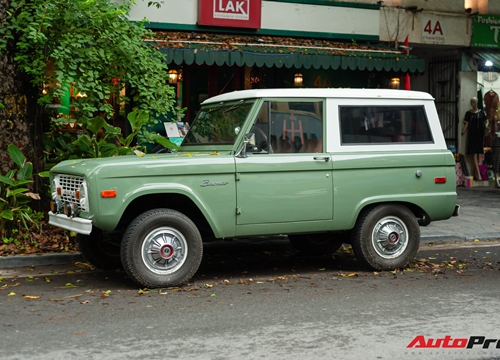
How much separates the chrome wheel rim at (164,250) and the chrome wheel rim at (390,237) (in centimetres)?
219

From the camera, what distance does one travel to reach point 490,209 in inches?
546

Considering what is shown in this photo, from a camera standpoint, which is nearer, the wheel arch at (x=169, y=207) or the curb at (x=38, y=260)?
the wheel arch at (x=169, y=207)

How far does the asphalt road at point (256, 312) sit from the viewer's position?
5.14m

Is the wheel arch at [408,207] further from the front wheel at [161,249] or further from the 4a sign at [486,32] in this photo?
the 4a sign at [486,32]

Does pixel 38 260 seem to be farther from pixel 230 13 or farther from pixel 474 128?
pixel 474 128

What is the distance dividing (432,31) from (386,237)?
1085cm

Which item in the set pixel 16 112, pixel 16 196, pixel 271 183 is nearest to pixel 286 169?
pixel 271 183

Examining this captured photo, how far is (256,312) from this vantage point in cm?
627

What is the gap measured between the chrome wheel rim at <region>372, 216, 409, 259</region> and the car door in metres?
0.68

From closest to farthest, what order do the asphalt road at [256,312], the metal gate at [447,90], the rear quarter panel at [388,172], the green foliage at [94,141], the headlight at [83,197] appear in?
the asphalt road at [256,312], the headlight at [83,197], the rear quarter panel at [388,172], the green foliage at [94,141], the metal gate at [447,90]

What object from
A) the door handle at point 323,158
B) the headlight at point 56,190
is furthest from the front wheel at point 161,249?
the door handle at point 323,158

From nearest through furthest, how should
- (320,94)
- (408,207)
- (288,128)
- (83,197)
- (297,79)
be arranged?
(83,197)
(288,128)
(320,94)
(408,207)
(297,79)

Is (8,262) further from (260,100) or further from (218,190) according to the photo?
(260,100)

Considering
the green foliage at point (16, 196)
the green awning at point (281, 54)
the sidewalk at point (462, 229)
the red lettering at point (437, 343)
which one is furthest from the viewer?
the green awning at point (281, 54)
